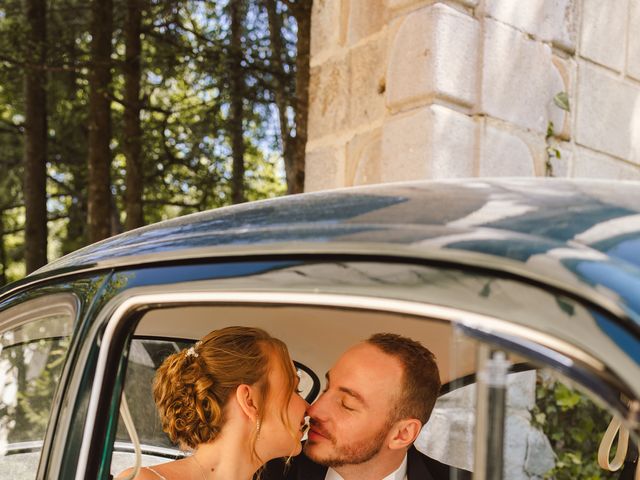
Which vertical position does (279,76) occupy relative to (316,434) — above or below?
above

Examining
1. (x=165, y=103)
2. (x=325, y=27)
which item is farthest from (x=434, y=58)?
(x=165, y=103)

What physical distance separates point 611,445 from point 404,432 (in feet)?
1.98

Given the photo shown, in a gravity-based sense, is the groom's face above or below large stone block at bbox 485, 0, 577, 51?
below

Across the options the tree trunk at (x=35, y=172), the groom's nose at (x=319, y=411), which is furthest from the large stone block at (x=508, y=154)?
the tree trunk at (x=35, y=172)

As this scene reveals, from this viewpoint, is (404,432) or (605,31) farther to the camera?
(605,31)

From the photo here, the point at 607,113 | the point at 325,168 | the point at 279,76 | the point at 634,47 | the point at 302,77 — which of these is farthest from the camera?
the point at 279,76

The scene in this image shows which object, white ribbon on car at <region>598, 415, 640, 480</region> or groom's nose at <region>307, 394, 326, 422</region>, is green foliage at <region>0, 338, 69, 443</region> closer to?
groom's nose at <region>307, 394, 326, 422</region>

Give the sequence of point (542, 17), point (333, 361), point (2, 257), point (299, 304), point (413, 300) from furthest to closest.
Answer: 1. point (2, 257)
2. point (542, 17)
3. point (333, 361)
4. point (299, 304)
5. point (413, 300)

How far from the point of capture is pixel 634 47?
197 inches

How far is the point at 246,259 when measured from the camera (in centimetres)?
120

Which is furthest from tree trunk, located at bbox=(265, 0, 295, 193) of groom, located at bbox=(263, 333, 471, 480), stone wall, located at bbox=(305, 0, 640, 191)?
groom, located at bbox=(263, 333, 471, 480)

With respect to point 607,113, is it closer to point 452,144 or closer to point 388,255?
point 452,144

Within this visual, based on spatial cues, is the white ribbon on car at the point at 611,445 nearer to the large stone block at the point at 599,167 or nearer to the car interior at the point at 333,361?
the car interior at the point at 333,361

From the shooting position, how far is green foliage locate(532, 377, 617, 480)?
132cm
